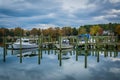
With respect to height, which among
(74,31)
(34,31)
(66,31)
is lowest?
(74,31)

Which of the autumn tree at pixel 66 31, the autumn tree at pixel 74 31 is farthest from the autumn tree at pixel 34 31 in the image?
the autumn tree at pixel 74 31

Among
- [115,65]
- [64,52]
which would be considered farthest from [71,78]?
[64,52]

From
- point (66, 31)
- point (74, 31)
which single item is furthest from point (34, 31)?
point (74, 31)

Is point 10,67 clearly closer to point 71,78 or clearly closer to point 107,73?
point 71,78

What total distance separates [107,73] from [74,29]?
95.5 m

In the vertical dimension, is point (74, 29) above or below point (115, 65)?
above

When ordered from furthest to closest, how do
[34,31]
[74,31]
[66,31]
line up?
1. [34,31]
2. [66,31]
3. [74,31]

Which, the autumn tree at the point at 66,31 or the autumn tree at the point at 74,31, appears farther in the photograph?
the autumn tree at the point at 66,31

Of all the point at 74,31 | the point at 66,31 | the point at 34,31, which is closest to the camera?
the point at 74,31

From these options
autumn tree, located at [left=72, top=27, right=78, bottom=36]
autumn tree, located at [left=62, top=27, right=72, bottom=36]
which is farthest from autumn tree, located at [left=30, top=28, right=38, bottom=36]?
autumn tree, located at [left=72, top=27, right=78, bottom=36]

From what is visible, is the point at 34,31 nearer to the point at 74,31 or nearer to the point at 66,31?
the point at 66,31

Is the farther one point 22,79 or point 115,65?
point 115,65

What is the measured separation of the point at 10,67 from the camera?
25453mm

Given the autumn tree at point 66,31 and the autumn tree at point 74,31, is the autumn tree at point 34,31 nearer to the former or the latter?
the autumn tree at point 66,31
